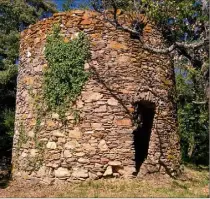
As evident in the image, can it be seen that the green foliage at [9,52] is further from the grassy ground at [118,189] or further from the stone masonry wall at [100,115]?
the grassy ground at [118,189]

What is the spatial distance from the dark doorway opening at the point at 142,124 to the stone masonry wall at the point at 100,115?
7.5 inches

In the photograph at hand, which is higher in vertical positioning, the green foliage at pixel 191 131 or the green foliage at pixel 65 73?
the green foliage at pixel 65 73

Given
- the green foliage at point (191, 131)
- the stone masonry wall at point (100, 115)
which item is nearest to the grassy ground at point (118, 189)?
the stone masonry wall at point (100, 115)

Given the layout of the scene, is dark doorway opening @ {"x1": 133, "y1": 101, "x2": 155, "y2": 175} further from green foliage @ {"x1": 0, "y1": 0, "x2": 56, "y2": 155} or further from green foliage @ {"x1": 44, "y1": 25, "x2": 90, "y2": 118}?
green foliage @ {"x1": 0, "y1": 0, "x2": 56, "y2": 155}

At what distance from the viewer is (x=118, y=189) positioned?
23.5 ft

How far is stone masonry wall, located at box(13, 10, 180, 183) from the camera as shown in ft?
25.7

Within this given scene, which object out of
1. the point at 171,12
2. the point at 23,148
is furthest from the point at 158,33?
the point at 23,148

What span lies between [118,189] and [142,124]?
7.42 ft

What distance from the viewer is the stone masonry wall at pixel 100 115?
782 centimetres

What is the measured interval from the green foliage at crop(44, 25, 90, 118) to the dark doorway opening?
152 centimetres

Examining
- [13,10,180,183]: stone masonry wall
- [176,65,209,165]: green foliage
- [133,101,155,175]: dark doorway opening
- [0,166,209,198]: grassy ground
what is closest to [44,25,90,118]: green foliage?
[13,10,180,183]: stone masonry wall

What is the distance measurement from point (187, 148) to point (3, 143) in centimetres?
798

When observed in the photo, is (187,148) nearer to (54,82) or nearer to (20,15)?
(54,82)

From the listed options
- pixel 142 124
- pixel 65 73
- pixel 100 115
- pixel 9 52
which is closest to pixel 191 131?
pixel 142 124
